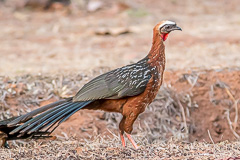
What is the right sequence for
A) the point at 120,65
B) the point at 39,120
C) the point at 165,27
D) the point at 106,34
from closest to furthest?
1. the point at 39,120
2. the point at 165,27
3. the point at 120,65
4. the point at 106,34

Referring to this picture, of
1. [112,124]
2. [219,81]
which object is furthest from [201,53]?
[112,124]

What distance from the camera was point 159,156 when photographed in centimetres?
439

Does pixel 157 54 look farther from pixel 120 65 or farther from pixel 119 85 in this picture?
pixel 120 65

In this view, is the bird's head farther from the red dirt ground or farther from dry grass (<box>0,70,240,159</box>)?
the red dirt ground

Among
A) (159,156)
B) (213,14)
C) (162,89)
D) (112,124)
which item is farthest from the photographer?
(213,14)

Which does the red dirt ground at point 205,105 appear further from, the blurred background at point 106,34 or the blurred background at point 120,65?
the blurred background at point 106,34

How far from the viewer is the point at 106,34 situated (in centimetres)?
1268

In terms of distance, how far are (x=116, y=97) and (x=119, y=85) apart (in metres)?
0.13

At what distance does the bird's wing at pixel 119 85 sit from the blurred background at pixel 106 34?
2.78m

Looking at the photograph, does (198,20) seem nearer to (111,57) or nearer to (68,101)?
(111,57)

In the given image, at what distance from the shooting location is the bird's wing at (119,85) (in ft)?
16.1

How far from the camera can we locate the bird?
482 centimetres

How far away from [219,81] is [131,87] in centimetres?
258

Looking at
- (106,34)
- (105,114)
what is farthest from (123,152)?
(106,34)
